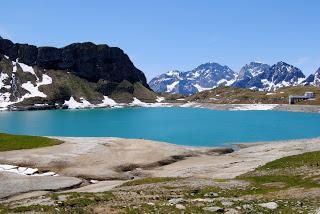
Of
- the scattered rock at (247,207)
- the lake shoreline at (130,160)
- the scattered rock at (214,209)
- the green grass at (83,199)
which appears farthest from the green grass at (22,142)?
the scattered rock at (247,207)

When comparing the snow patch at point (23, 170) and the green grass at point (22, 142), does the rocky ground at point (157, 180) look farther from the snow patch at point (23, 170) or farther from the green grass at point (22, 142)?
the green grass at point (22, 142)

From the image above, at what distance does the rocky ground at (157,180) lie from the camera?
3133cm

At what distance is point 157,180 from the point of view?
52.3 m

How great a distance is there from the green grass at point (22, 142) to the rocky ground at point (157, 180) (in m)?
3.26

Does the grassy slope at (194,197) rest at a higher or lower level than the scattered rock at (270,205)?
lower

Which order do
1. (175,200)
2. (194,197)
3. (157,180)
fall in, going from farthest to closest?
1. (157,180)
2. (194,197)
3. (175,200)

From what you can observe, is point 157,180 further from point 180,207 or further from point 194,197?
point 180,207

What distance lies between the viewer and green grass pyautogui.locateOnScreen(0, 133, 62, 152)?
80938 millimetres

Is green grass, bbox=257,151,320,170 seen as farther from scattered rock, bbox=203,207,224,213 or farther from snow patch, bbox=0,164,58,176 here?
snow patch, bbox=0,164,58,176

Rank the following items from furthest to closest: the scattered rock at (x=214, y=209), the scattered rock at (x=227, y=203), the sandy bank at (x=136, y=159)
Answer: the sandy bank at (x=136, y=159) < the scattered rock at (x=227, y=203) < the scattered rock at (x=214, y=209)

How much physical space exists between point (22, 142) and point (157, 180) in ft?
134

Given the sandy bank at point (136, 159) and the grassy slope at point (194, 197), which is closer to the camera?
the grassy slope at point (194, 197)

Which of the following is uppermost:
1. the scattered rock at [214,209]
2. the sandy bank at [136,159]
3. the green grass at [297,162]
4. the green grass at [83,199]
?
the scattered rock at [214,209]

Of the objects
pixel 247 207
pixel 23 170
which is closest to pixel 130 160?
pixel 23 170
